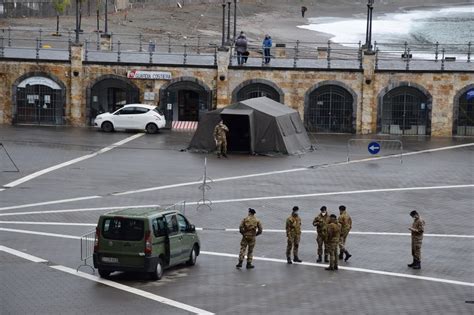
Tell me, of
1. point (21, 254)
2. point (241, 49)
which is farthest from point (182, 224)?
point (241, 49)

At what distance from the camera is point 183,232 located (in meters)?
25.5

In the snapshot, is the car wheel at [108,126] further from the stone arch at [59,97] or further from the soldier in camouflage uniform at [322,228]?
the soldier in camouflage uniform at [322,228]

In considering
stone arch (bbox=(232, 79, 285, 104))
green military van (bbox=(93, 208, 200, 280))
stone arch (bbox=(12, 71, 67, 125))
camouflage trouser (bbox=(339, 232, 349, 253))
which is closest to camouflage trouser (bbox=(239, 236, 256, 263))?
green military van (bbox=(93, 208, 200, 280))

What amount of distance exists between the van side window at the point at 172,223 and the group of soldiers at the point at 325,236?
1570mm

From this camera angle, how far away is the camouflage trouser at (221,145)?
1809 inches

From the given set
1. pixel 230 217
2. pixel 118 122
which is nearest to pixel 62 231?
pixel 230 217

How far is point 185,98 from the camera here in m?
57.3

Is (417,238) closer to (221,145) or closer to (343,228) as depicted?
(343,228)

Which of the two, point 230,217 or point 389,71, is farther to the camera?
point 389,71

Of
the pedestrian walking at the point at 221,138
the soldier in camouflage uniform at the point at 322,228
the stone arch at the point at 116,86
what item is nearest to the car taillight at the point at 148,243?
the soldier in camouflage uniform at the point at 322,228

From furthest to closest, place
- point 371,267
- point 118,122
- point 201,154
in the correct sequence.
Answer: point 118,122 < point 201,154 < point 371,267

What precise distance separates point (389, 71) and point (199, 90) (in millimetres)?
9766

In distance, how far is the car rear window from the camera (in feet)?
78.9

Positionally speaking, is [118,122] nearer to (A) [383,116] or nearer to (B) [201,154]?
(B) [201,154]
